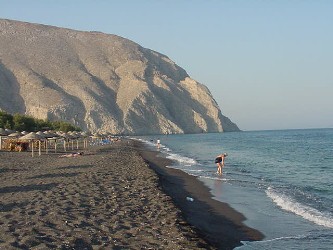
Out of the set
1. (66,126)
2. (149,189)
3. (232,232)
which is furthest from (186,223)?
(66,126)

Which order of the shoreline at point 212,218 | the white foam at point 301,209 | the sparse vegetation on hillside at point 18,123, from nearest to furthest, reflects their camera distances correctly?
the shoreline at point 212,218, the white foam at point 301,209, the sparse vegetation on hillside at point 18,123

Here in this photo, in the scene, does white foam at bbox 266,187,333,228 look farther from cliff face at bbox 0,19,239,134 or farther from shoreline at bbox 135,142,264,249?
cliff face at bbox 0,19,239,134

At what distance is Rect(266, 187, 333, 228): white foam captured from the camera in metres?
11.4

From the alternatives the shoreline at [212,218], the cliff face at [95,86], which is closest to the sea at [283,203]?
the shoreline at [212,218]

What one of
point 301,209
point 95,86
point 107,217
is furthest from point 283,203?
point 95,86

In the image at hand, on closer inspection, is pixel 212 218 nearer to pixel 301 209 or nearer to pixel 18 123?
pixel 301 209

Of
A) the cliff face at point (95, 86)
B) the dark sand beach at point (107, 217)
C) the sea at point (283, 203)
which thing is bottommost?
the sea at point (283, 203)

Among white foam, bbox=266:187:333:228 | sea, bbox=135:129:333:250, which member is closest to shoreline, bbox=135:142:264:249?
sea, bbox=135:129:333:250

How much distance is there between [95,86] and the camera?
151000mm

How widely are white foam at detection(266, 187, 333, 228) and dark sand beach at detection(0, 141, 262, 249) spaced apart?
1835 mm

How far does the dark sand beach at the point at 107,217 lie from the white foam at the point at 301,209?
6.02ft

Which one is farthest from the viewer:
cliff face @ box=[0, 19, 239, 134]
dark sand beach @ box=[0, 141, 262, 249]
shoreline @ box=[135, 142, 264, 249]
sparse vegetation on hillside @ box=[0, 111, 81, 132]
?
cliff face @ box=[0, 19, 239, 134]

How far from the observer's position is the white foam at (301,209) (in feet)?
37.5

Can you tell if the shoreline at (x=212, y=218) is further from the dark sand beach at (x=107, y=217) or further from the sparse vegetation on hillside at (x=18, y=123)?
the sparse vegetation on hillside at (x=18, y=123)
